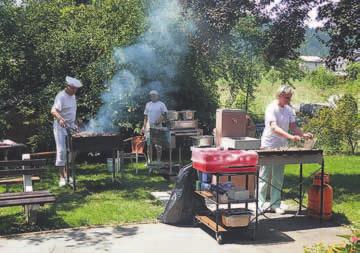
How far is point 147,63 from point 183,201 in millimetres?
6589

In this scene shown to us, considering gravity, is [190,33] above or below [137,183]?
above

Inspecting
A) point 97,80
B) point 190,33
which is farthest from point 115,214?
point 190,33

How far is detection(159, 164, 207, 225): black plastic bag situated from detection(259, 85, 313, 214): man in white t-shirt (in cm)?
112

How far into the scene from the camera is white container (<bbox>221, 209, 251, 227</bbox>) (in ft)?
Answer: 19.0

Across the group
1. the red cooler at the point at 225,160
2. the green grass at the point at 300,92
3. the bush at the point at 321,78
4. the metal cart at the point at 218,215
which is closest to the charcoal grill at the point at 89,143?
the metal cart at the point at 218,215

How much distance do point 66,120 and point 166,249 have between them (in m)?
4.08

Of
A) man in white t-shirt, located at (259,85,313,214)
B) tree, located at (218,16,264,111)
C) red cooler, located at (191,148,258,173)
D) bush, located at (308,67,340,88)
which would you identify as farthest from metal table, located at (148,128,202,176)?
bush, located at (308,67,340,88)

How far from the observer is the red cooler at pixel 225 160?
564 cm

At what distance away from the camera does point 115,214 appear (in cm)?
689

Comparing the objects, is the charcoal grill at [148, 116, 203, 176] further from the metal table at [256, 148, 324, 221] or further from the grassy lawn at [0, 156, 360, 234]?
the metal table at [256, 148, 324, 221]

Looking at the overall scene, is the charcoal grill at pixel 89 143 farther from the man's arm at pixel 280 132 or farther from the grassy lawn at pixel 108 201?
the man's arm at pixel 280 132

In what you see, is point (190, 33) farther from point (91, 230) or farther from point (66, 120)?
point (91, 230)

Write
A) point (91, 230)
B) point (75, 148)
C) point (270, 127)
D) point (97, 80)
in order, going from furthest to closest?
1. point (97, 80)
2. point (75, 148)
3. point (270, 127)
4. point (91, 230)

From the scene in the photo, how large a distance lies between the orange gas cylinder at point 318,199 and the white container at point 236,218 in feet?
4.15
